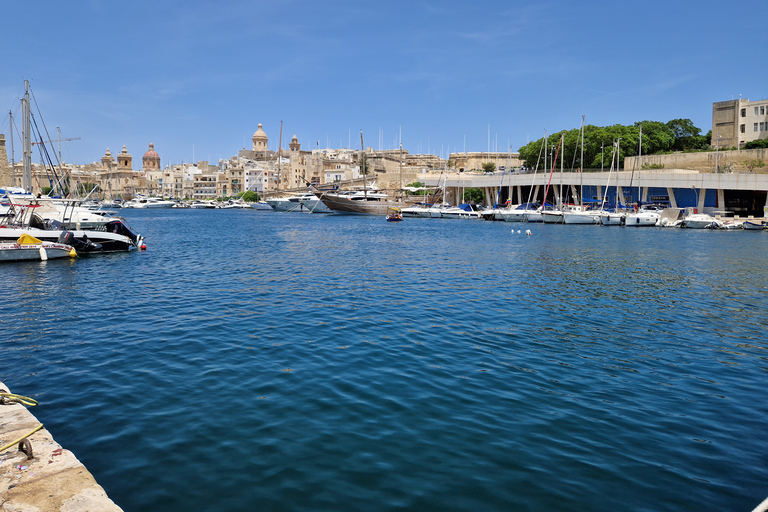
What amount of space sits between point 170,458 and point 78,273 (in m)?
17.5

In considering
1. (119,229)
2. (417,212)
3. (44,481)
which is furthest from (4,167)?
(44,481)

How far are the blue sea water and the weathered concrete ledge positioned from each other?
21.3 inches

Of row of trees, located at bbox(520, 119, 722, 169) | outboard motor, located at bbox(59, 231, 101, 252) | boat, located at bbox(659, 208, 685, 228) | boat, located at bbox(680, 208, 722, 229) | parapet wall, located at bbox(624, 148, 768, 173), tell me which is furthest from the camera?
row of trees, located at bbox(520, 119, 722, 169)

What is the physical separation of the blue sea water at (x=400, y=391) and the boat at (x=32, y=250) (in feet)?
20.8

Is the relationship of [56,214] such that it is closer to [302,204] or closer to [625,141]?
[302,204]

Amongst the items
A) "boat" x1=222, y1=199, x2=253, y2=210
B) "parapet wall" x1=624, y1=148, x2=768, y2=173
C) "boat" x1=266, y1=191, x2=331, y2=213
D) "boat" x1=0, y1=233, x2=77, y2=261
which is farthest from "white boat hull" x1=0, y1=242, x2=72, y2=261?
"boat" x1=222, y1=199, x2=253, y2=210

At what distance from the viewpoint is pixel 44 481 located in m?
4.75

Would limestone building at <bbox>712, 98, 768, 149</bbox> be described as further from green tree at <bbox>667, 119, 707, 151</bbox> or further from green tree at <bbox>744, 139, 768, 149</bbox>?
green tree at <bbox>667, 119, 707, 151</bbox>

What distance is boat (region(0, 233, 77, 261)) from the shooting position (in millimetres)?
23511

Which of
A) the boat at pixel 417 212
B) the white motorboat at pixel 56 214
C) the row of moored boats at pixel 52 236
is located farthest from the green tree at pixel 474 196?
the row of moored boats at pixel 52 236

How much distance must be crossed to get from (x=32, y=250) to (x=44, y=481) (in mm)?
23077

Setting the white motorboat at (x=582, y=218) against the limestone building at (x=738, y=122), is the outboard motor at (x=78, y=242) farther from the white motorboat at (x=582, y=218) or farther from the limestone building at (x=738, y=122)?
the limestone building at (x=738, y=122)

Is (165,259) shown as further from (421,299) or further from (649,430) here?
(649,430)

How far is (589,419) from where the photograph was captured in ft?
24.0
